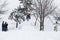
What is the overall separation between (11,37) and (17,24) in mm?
15954

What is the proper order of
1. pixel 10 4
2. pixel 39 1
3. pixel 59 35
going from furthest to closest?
pixel 10 4 → pixel 39 1 → pixel 59 35

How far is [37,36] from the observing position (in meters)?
A: 9.98

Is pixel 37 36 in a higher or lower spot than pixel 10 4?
lower

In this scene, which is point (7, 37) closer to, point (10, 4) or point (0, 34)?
point (0, 34)

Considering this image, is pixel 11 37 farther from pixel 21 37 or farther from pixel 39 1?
pixel 39 1

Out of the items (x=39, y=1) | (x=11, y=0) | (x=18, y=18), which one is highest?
(x=11, y=0)

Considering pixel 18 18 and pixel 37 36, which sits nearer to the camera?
pixel 37 36

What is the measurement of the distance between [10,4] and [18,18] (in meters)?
15.3

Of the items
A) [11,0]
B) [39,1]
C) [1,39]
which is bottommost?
[1,39]

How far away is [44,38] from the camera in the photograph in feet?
31.7

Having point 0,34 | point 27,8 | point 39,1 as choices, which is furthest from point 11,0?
point 0,34

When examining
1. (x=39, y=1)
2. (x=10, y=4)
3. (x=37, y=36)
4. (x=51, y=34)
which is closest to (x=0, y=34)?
(x=37, y=36)

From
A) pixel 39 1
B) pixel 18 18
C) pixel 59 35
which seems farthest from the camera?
pixel 18 18

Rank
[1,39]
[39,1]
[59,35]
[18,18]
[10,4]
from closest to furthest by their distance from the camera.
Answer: [1,39]
[59,35]
[39,1]
[18,18]
[10,4]
